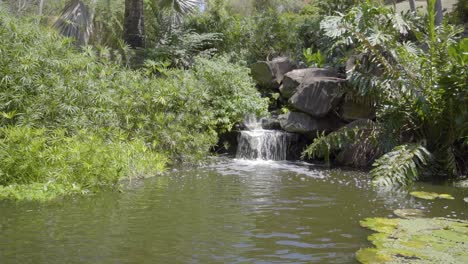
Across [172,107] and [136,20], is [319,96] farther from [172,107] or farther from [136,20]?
[136,20]

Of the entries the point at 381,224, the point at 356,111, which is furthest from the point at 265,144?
the point at 381,224

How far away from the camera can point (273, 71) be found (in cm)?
1537

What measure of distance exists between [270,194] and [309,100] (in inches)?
207

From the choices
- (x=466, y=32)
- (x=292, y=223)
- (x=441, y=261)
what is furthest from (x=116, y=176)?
(x=466, y=32)

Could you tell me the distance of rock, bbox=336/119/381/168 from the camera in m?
11.4

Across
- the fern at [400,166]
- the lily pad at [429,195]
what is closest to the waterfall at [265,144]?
the fern at [400,166]

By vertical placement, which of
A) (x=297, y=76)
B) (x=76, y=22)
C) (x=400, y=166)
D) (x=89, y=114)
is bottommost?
(x=400, y=166)

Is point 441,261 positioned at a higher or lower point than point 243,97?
lower

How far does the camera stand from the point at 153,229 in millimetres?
5844

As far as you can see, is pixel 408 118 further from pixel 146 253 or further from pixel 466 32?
pixel 466 32

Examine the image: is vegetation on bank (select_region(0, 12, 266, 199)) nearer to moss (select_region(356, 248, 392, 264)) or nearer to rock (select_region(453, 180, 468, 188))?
moss (select_region(356, 248, 392, 264))

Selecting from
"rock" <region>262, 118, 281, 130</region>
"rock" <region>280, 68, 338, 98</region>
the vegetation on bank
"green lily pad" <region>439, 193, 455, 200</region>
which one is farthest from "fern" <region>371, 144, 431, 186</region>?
"rock" <region>262, 118, 281, 130</region>

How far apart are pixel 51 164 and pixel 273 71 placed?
346 inches

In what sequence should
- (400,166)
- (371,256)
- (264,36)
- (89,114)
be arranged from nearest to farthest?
1. (371,256)
2. (400,166)
3. (89,114)
4. (264,36)
